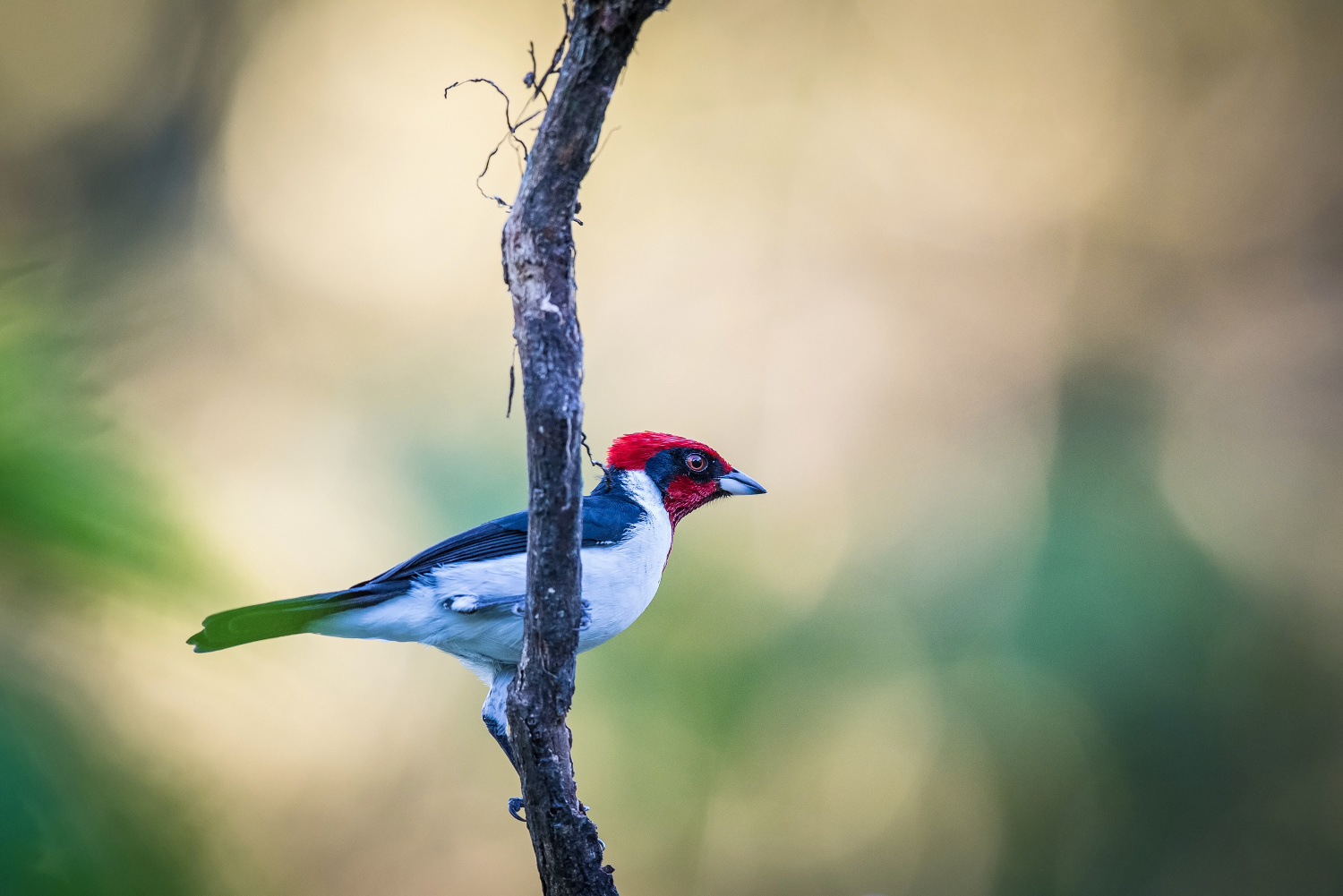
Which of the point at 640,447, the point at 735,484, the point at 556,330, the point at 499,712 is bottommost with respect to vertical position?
the point at 499,712

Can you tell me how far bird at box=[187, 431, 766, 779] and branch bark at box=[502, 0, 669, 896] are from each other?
447 millimetres

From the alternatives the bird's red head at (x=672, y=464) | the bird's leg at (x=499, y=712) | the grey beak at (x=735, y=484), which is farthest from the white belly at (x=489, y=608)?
the grey beak at (x=735, y=484)

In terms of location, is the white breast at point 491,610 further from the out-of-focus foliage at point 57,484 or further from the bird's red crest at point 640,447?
the out-of-focus foliage at point 57,484

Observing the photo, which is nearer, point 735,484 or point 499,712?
point 499,712

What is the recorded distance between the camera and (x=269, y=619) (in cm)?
285

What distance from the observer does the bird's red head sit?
142 inches

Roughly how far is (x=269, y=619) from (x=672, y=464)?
150 cm

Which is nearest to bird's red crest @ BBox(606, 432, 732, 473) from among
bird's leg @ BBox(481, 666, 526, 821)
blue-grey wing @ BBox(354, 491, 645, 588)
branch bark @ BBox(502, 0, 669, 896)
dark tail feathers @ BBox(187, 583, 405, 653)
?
blue-grey wing @ BBox(354, 491, 645, 588)

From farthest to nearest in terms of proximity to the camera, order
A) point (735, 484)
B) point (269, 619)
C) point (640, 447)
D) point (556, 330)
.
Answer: point (735, 484) < point (640, 447) < point (269, 619) < point (556, 330)

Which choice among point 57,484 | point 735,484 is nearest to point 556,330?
point 735,484

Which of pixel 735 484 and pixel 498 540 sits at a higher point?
pixel 735 484

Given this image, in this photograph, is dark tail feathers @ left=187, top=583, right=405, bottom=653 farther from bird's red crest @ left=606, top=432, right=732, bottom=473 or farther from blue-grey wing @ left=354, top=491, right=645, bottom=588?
bird's red crest @ left=606, top=432, right=732, bottom=473

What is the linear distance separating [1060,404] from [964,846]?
3.31 metres

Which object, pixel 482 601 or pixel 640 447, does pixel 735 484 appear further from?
pixel 482 601
